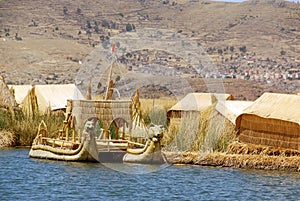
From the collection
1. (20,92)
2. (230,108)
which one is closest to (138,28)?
(20,92)

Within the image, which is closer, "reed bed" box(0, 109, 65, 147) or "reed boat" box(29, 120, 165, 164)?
"reed boat" box(29, 120, 165, 164)

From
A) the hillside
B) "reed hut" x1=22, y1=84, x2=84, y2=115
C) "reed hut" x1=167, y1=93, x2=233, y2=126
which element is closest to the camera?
"reed hut" x1=167, y1=93, x2=233, y2=126

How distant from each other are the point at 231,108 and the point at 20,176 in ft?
24.8

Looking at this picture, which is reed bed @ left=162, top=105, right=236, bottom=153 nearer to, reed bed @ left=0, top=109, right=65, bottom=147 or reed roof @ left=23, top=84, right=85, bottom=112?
reed bed @ left=0, top=109, right=65, bottom=147

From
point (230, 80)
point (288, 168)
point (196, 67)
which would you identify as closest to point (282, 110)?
point (288, 168)

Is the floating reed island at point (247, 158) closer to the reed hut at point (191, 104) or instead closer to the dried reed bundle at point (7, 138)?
the reed hut at point (191, 104)

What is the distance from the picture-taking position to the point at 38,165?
24172mm

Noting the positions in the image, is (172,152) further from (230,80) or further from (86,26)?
(86,26)

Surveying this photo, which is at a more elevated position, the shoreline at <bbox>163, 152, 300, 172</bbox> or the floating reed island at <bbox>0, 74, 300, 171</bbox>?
the floating reed island at <bbox>0, 74, 300, 171</bbox>

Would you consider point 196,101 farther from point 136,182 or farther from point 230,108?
point 136,182

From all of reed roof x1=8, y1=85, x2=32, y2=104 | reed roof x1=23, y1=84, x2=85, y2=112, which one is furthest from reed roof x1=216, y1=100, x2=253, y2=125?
reed roof x1=8, y1=85, x2=32, y2=104

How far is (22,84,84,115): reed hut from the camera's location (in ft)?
103

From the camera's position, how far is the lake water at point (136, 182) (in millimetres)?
19016

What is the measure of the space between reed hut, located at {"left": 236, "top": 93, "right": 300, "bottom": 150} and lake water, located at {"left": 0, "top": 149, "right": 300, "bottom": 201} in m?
1.21
